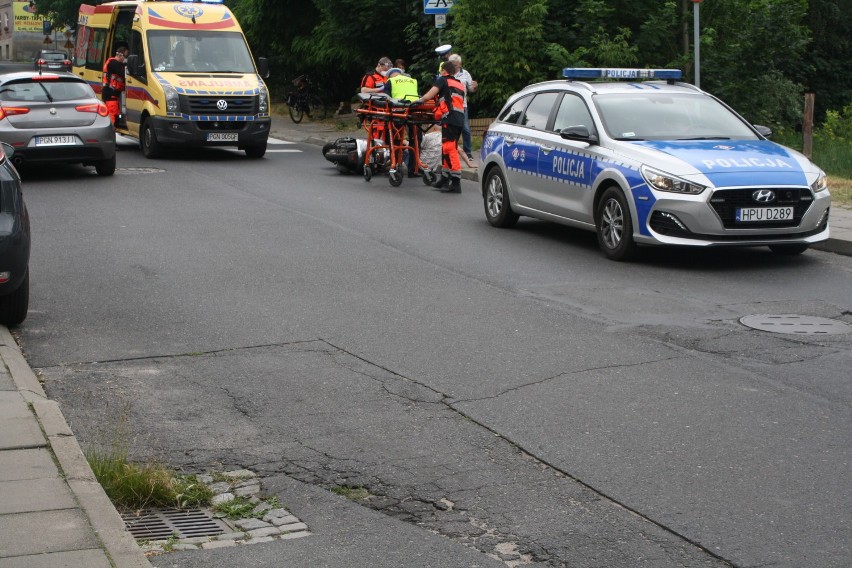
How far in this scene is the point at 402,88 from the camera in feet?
62.3

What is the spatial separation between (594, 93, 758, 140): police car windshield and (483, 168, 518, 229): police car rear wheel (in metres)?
1.77

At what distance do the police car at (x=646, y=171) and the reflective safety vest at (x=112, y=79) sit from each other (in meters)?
13.6

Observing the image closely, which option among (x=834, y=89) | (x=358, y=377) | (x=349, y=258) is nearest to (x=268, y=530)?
(x=358, y=377)

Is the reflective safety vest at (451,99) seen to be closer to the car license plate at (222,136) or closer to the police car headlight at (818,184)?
the car license plate at (222,136)

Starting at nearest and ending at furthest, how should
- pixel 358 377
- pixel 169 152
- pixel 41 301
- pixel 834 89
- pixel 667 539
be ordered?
pixel 667 539 < pixel 358 377 < pixel 41 301 < pixel 169 152 < pixel 834 89

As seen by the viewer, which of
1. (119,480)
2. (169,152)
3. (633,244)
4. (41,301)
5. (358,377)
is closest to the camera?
(119,480)

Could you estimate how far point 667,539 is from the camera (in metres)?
→ 5.07

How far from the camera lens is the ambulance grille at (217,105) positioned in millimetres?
22594

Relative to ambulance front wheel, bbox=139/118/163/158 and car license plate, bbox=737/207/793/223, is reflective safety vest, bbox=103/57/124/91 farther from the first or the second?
car license plate, bbox=737/207/793/223

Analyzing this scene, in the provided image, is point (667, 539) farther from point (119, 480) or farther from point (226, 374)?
point (226, 374)

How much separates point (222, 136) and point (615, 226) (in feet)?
40.3

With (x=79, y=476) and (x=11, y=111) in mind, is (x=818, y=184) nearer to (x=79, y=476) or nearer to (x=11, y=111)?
(x=79, y=476)

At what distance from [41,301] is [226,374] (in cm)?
302

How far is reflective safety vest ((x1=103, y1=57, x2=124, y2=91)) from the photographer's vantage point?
25859 mm
